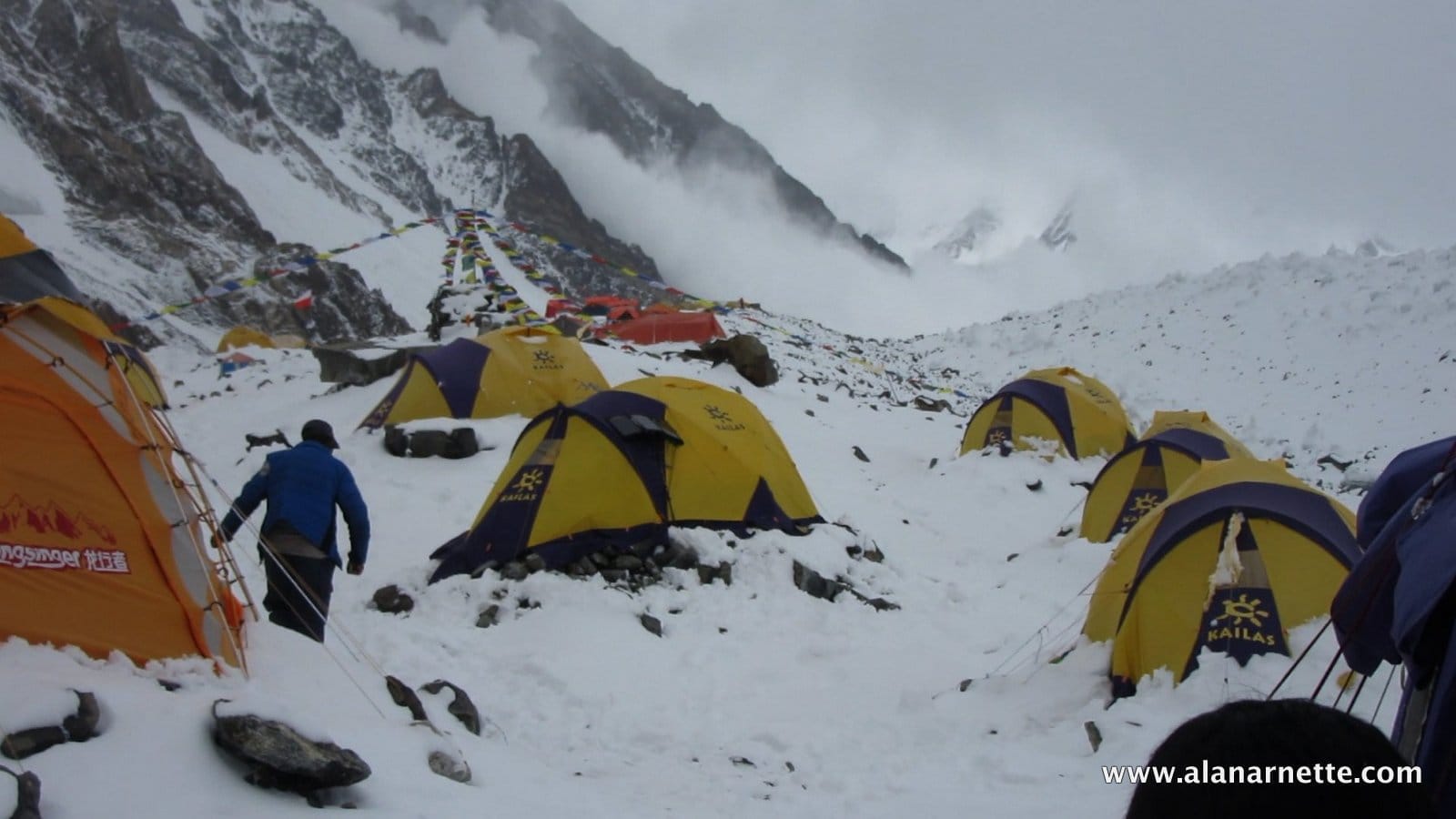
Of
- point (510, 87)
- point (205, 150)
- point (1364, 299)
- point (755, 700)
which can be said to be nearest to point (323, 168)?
point (205, 150)

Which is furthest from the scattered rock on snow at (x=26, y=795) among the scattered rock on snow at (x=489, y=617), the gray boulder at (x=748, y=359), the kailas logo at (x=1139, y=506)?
the gray boulder at (x=748, y=359)

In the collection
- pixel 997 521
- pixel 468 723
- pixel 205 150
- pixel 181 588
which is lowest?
pixel 205 150

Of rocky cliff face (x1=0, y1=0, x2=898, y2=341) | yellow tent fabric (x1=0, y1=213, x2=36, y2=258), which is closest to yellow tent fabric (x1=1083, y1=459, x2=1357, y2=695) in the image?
yellow tent fabric (x1=0, y1=213, x2=36, y2=258)

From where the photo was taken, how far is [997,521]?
1371 cm

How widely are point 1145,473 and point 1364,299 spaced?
82.4 feet

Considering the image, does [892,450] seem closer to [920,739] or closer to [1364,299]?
[920,739]

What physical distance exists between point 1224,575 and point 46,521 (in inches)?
267

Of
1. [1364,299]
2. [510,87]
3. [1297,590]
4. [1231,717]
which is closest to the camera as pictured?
[1231,717]

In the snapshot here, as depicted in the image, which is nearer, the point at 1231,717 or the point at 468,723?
the point at 1231,717

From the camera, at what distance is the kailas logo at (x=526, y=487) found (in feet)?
29.3

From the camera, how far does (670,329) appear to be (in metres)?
A: 31.2

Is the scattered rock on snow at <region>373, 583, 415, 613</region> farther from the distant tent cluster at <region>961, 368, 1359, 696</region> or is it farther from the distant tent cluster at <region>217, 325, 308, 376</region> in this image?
the distant tent cluster at <region>217, 325, 308, 376</region>

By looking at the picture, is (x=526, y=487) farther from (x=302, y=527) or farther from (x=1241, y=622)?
(x=1241, y=622)

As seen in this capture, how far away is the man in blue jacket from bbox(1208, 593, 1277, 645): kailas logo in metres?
5.89
